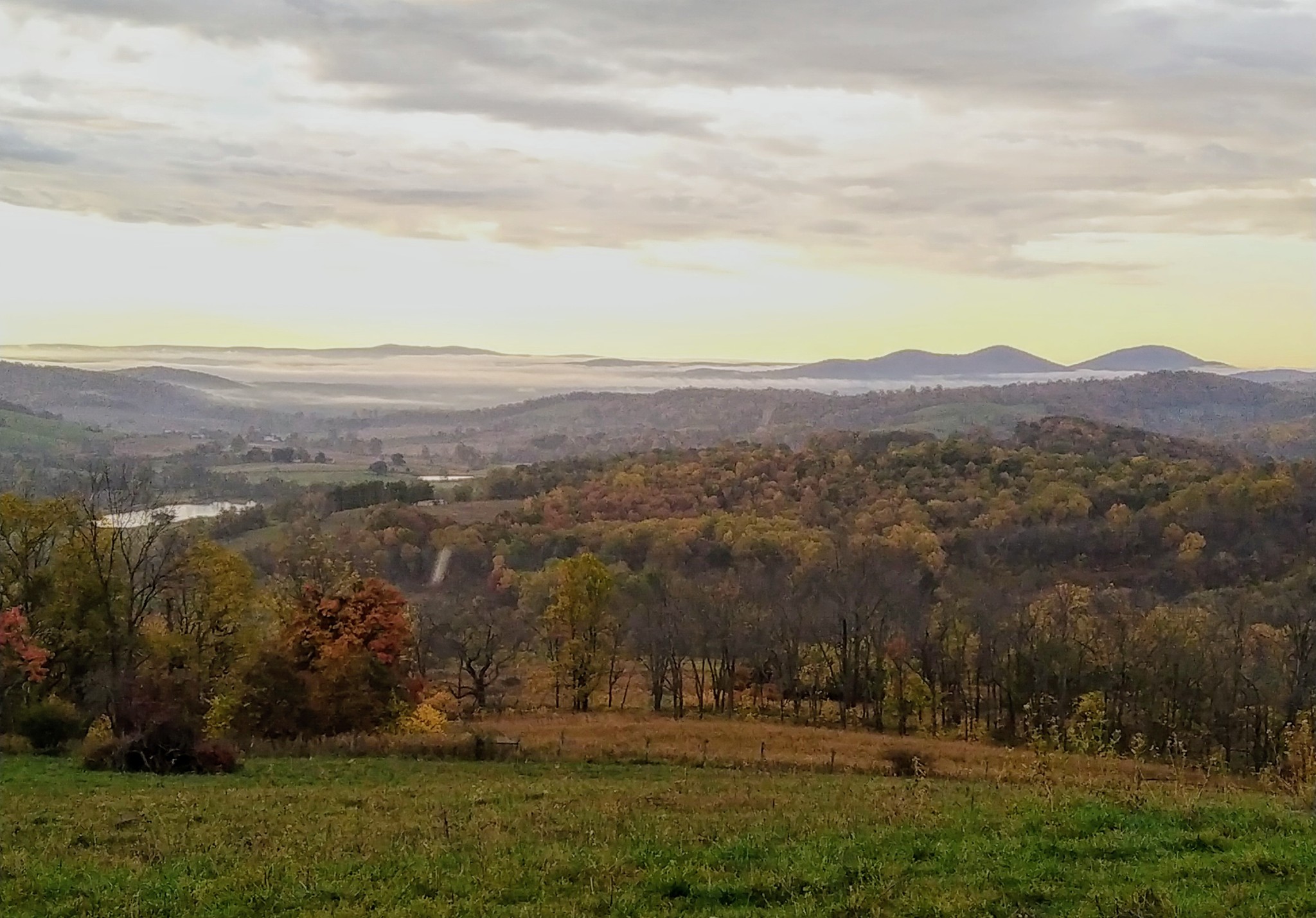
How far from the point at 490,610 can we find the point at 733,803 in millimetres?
69622

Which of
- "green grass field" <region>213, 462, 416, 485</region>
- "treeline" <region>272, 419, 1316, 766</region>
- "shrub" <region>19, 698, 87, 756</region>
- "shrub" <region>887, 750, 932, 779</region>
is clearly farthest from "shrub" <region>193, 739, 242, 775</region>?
"green grass field" <region>213, 462, 416, 485</region>

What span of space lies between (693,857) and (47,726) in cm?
2635

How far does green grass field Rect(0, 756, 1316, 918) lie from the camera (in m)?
9.45

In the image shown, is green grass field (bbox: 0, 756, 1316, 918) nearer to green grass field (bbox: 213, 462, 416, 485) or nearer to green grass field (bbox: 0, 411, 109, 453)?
green grass field (bbox: 0, 411, 109, 453)

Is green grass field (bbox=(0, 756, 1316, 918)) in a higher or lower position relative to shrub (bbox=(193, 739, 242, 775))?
higher

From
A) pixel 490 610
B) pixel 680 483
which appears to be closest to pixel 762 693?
pixel 490 610

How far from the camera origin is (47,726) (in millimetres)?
29547

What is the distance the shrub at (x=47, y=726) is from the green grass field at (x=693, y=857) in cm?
1516

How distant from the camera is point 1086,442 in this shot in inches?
→ 6540

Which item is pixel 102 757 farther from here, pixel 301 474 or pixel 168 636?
pixel 301 474

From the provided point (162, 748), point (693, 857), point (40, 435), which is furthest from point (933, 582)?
point (40, 435)

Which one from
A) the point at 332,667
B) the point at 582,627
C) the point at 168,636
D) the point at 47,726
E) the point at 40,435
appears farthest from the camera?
the point at 40,435

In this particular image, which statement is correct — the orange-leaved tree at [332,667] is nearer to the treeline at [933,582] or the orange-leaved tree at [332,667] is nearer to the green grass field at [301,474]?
the treeline at [933,582]

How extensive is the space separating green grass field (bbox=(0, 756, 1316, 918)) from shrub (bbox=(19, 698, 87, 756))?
15.2 metres
